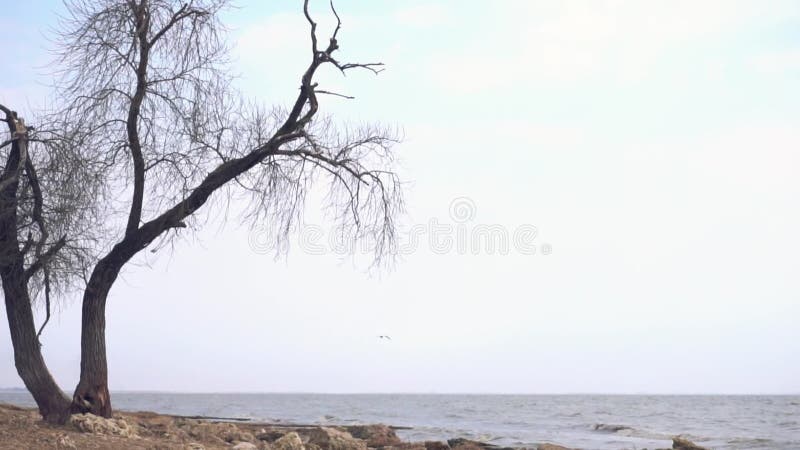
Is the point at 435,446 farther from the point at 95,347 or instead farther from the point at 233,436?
the point at 95,347

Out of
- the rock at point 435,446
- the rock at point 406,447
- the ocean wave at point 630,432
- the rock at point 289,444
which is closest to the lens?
the rock at point 289,444

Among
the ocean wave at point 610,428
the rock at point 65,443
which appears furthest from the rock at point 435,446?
the ocean wave at point 610,428

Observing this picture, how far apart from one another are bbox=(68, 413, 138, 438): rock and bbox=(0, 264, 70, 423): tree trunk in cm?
Result: 43

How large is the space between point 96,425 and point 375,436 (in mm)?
8461

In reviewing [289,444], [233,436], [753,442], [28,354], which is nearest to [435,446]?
[233,436]

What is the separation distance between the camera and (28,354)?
1087 centimetres

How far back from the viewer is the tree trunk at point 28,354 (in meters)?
10.7

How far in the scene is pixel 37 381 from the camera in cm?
1079

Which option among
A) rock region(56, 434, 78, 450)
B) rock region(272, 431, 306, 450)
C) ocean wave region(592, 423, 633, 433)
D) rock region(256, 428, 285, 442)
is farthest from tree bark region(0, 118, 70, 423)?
ocean wave region(592, 423, 633, 433)

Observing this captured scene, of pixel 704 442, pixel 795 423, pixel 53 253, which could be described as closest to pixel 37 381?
pixel 53 253

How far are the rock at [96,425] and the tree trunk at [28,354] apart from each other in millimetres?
431

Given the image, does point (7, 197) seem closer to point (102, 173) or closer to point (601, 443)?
point (102, 173)

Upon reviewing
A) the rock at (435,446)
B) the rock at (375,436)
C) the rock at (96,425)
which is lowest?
the rock at (435,446)

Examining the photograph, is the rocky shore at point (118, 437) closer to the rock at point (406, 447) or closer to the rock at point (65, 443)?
the rock at point (65, 443)
